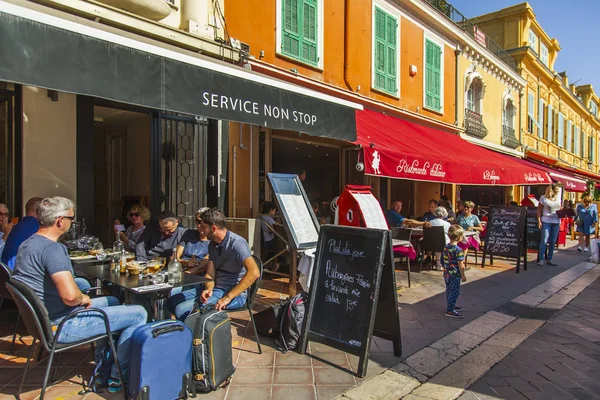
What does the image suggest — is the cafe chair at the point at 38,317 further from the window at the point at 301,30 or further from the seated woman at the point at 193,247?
the window at the point at 301,30

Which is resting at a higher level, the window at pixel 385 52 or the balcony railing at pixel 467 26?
the balcony railing at pixel 467 26

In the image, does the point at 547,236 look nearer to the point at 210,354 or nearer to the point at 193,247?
the point at 193,247

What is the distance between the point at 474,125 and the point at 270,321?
42.2 feet

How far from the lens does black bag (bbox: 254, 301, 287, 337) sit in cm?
403

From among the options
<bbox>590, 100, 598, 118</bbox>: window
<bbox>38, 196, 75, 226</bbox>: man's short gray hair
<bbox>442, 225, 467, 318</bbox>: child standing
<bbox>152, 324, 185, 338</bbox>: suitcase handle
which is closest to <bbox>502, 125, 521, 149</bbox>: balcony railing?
<bbox>442, 225, 467, 318</bbox>: child standing

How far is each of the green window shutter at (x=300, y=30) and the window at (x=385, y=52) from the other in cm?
218

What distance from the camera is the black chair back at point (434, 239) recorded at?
291 inches

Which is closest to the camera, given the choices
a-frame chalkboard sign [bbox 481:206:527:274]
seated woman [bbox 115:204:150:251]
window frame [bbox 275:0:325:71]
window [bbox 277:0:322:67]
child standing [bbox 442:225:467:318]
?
child standing [bbox 442:225:467:318]

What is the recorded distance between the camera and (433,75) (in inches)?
494

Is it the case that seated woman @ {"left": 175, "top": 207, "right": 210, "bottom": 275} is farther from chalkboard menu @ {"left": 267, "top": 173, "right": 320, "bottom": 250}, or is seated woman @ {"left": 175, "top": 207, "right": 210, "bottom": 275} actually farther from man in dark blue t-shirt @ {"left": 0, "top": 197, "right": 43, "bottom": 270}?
man in dark blue t-shirt @ {"left": 0, "top": 197, "right": 43, "bottom": 270}

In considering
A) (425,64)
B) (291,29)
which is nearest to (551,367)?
(291,29)

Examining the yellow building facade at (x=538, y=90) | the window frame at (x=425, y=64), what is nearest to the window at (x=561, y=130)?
the yellow building facade at (x=538, y=90)

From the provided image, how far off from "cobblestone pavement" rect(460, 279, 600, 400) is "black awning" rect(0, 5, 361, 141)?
10.3 ft

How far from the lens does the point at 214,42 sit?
6.79 m
